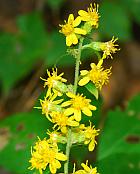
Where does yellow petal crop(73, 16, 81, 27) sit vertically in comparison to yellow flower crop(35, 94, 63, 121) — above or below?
above

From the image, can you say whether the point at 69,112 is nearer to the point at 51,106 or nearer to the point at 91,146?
the point at 51,106

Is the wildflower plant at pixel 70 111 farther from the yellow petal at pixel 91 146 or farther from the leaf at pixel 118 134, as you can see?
the leaf at pixel 118 134

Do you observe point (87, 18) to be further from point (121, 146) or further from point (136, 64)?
point (136, 64)

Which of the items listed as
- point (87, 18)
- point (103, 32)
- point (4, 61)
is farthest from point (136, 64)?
point (87, 18)

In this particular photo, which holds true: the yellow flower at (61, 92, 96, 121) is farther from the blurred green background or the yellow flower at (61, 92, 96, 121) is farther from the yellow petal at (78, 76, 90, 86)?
the blurred green background

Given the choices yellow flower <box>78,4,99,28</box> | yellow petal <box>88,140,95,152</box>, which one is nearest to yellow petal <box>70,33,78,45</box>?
yellow flower <box>78,4,99,28</box>

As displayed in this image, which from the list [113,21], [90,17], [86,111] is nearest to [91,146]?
[86,111]
